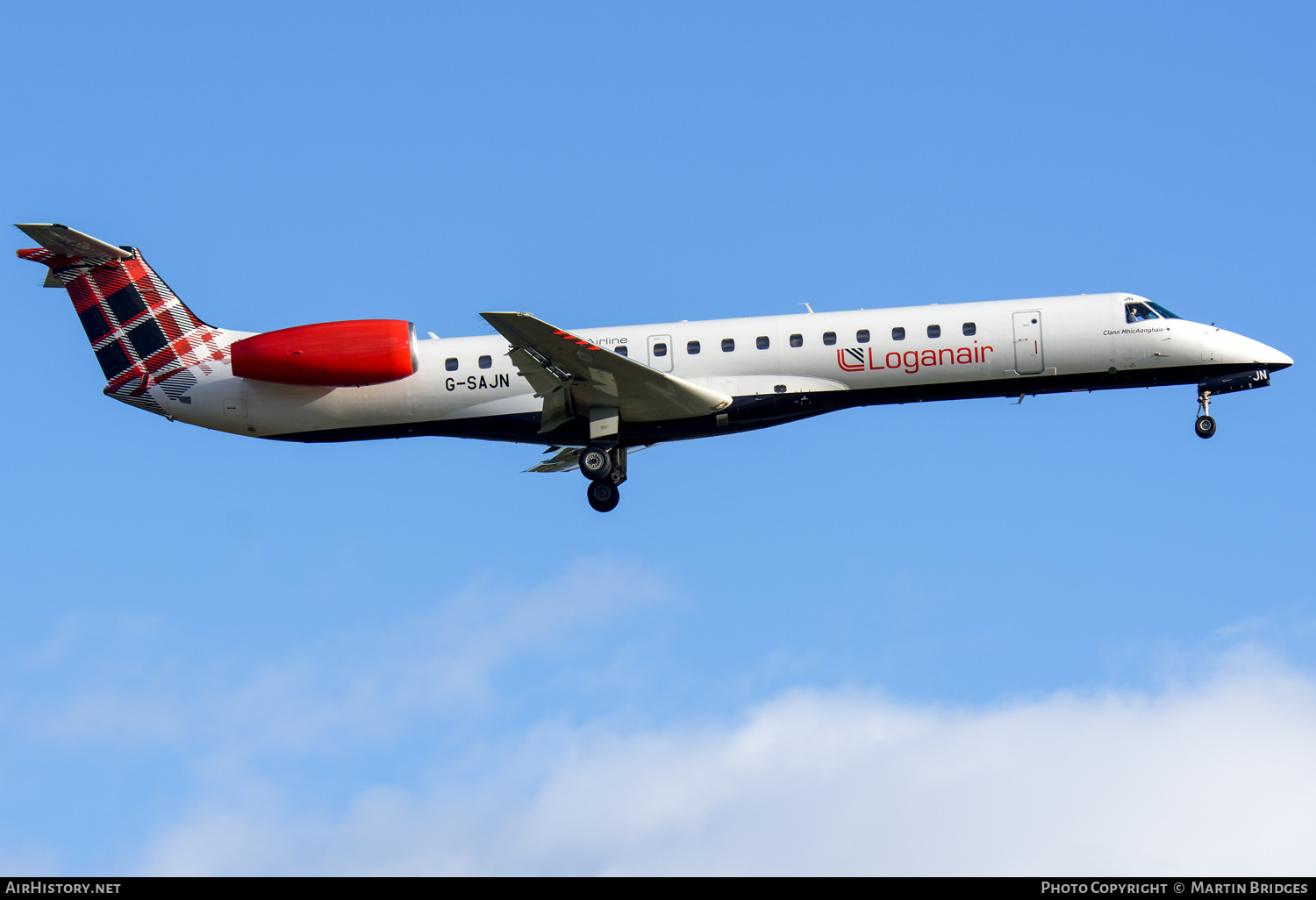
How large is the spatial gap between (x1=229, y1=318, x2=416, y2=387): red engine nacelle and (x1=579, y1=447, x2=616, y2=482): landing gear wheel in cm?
409

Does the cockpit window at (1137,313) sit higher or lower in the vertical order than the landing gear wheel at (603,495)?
higher

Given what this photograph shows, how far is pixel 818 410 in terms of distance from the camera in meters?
28.4

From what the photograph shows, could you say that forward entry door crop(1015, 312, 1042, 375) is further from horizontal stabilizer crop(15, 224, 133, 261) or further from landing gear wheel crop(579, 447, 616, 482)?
horizontal stabilizer crop(15, 224, 133, 261)

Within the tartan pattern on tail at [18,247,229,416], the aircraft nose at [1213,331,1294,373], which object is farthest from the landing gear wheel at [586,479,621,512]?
the aircraft nose at [1213,331,1294,373]

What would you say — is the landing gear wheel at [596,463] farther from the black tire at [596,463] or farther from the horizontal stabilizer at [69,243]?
the horizontal stabilizer at [69,243]

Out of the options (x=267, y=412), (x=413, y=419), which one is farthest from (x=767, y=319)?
(x=267, y=412)

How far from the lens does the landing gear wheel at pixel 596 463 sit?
28.6 metres

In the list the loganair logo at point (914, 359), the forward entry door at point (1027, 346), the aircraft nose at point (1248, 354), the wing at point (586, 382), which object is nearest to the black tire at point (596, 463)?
the wing at point (586, 382)

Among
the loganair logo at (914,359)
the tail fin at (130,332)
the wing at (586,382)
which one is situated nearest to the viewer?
the wing at (586,382)

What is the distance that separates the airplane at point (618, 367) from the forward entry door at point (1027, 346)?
4 centimetres

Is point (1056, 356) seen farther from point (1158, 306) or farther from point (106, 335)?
point (106, 335)

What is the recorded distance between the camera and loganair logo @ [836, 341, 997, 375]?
2803 centimetres

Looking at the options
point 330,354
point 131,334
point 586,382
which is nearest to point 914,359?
point 586,382

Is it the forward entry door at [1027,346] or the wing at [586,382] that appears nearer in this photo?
the wing at [586,382]
